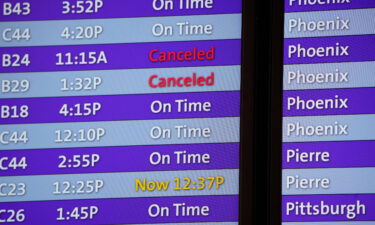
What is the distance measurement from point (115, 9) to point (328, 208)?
0.90m

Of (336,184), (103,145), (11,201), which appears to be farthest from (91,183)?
(336,184)

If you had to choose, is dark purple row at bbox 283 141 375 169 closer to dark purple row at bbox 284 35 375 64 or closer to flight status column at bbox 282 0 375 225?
flight status column at bbox 282 0 375 225

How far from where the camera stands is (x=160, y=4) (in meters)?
2.15

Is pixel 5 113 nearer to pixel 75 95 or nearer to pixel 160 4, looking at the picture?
pixel 75 95

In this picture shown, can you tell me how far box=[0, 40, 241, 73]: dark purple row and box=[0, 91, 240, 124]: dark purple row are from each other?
0.32 feet

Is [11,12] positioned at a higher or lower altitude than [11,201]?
higher

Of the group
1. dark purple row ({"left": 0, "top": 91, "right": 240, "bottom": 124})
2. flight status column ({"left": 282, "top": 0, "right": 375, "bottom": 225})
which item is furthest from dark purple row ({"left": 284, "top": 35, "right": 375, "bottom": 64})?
dark purple row ({"left": 0, "top": 91, "right": 240, "bottom": 124})

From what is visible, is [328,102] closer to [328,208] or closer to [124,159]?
[328,208]

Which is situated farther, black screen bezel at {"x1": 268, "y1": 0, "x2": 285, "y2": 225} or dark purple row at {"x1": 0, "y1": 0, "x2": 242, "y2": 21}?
dark purple row at {"x1": 0, "y1": 0, "x2": 242, "y2": 21}

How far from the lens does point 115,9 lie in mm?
2162

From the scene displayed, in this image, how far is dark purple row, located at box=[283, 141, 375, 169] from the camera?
2.04m

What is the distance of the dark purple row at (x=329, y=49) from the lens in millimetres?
2070

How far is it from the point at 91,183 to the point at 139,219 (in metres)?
0.18

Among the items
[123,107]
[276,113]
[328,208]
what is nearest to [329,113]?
[276,113]
